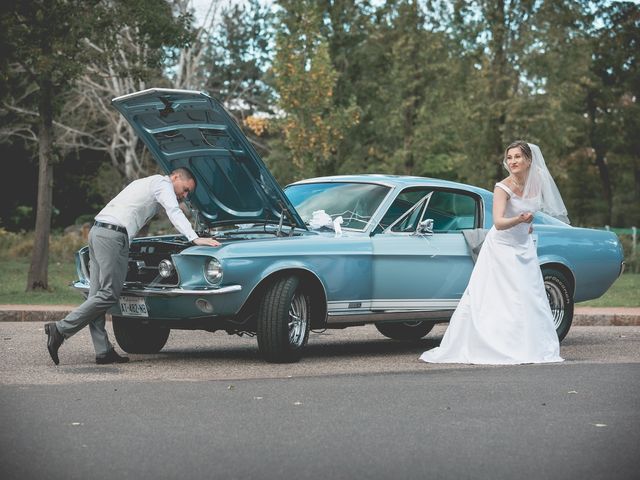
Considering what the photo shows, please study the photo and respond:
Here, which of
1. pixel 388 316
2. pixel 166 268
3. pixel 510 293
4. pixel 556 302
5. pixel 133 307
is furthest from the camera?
pixel 556 302

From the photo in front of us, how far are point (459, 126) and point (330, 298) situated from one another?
2684 centimetres

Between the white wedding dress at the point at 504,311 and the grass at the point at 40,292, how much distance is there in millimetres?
8326

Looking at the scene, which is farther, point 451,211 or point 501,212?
point 451,211

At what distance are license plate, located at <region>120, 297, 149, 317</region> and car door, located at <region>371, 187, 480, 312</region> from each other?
6.88ft

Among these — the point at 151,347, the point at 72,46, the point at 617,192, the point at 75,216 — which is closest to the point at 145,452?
the point at 151,347

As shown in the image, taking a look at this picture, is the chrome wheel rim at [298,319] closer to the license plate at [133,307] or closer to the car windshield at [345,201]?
the car windshield at [345,201]

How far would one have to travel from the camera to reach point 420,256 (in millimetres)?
11047

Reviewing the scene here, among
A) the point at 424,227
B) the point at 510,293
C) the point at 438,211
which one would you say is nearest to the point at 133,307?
the point at 424,227

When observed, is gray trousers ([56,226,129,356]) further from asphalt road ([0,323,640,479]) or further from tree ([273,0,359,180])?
tree ([273,0,359,180])

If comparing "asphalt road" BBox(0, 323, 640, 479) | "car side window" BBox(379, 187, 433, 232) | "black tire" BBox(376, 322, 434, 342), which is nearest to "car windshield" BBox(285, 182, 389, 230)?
"car side window" BBox(379, 187, 433, 232)

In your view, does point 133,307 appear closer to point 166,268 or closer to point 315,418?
point 166,268

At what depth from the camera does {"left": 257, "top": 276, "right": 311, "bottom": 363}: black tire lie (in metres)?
9.83

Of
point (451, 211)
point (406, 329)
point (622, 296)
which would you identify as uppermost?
point (451, 211)

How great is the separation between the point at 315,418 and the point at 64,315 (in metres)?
9.21
